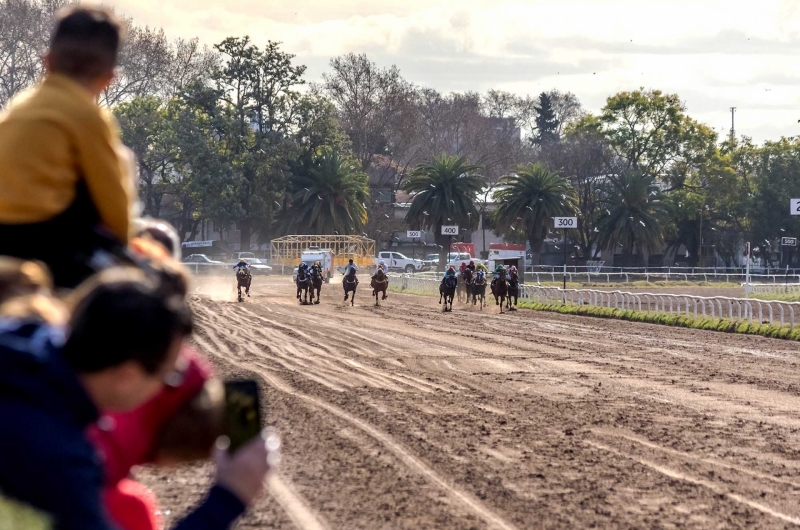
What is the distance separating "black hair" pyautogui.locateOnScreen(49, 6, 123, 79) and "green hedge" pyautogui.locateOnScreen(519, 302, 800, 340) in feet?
73.2

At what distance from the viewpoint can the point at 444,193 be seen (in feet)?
239

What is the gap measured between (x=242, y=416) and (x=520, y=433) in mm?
8138

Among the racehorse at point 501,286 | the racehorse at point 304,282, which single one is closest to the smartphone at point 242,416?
the racehorse at point 501,286

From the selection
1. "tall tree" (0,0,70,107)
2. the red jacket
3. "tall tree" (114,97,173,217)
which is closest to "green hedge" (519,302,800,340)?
the red jacket

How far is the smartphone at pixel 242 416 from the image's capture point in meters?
2.65

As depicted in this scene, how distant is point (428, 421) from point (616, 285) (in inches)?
1910

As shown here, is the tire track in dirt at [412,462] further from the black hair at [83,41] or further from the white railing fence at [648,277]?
the white railing fence at [648,277]

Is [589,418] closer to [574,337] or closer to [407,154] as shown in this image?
[574,337]

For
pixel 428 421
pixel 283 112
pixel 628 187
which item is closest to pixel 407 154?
pixel 283 112

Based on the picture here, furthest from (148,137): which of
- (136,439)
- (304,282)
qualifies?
(136,439)

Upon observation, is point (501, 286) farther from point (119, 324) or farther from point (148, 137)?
point (148, 137)

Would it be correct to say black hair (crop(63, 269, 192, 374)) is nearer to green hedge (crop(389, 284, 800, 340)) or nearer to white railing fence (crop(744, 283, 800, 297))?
green hedge (crop(389, 284, 800, 340))

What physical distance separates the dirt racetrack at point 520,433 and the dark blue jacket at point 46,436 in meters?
4.54

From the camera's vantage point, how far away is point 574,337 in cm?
2469
